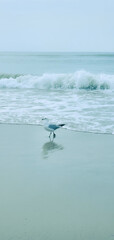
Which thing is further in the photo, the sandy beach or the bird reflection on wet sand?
the bird reflection on wet sand

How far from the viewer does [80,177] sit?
558cm

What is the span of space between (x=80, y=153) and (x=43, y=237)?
120 inches

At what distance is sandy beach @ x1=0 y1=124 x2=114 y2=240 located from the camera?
161 inches

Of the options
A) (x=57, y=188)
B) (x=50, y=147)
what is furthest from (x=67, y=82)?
(x=57, y=188)

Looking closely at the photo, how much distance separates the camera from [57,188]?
517 cm

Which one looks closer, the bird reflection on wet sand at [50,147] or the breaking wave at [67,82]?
the bird reflection on wet sand at [50,147]

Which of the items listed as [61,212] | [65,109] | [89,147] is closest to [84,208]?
[61,212]

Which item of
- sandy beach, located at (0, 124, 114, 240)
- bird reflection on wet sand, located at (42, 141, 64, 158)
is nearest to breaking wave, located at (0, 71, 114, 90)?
sandy beach, located at (0, 124, 114, 240)

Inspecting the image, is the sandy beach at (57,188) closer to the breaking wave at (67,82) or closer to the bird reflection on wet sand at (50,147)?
→ the bird reflection on wet sand at (50,147)

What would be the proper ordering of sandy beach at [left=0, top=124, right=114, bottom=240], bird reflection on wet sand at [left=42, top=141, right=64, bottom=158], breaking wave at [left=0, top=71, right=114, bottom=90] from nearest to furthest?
sandy beach at [left=0, top=124, right=114, bottom=240] → bird reflection on wet sand at [left=42, top=141, right=64, bottom=158] → breaking wave at [left=0, top=71, right=114, bottom=90]

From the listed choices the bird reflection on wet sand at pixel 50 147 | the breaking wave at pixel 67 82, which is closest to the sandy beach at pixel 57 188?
the bird reflection on wet sand at pixel 50 147

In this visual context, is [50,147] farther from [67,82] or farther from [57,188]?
[67,82]

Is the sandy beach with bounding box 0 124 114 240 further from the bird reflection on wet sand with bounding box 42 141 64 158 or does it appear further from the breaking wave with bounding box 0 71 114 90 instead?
the breaking wave with bounding box 0 71 114 90

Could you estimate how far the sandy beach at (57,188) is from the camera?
408 centimetres
